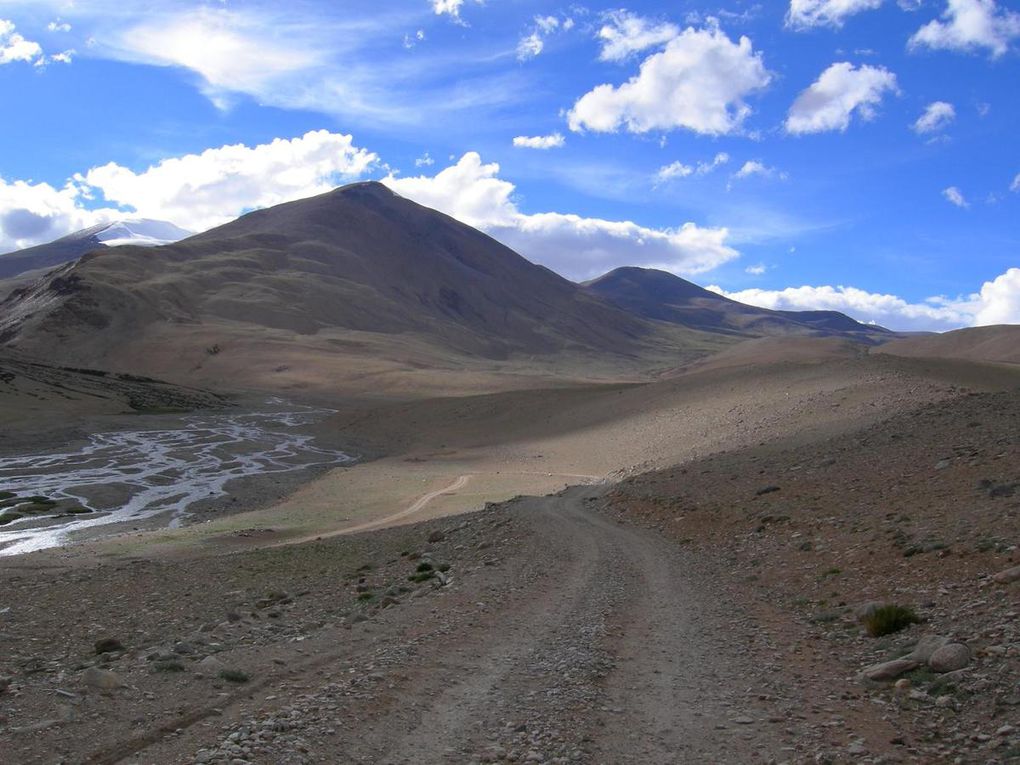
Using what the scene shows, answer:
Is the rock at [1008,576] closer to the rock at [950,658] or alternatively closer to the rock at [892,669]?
the rock at [950,658]

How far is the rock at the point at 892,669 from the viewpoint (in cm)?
858

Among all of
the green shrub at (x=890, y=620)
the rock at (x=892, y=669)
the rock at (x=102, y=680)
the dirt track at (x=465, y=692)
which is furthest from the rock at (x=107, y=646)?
the green shrub at (x=890, y=620)

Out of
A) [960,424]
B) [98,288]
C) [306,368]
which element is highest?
[98,288]

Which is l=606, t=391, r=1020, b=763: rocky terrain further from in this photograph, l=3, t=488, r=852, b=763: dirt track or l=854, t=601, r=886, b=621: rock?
l=3, t=488, r=852, b=763: dirt track

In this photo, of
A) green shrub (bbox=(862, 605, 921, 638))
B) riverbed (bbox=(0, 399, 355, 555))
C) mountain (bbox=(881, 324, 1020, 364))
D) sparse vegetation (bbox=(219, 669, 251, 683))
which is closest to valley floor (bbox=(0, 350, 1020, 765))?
sparse vegetation (bbox=(219, 669, 251, 683))

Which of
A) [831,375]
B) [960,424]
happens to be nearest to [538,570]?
[960,424]

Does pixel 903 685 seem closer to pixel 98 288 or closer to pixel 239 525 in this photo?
pixel 239 525

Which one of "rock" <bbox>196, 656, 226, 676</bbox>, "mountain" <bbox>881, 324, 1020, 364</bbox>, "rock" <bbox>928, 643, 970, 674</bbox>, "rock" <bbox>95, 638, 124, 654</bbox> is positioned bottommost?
"rock" <bbox>95, 638, 124, 654</bbox>

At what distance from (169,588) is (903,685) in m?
13.6

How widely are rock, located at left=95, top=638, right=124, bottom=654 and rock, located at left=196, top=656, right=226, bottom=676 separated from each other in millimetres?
2437

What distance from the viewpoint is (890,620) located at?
1025 centimetres

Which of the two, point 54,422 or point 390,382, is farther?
point 390,382

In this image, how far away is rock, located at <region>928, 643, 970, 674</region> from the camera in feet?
27.2

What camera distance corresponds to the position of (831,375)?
44.2m
